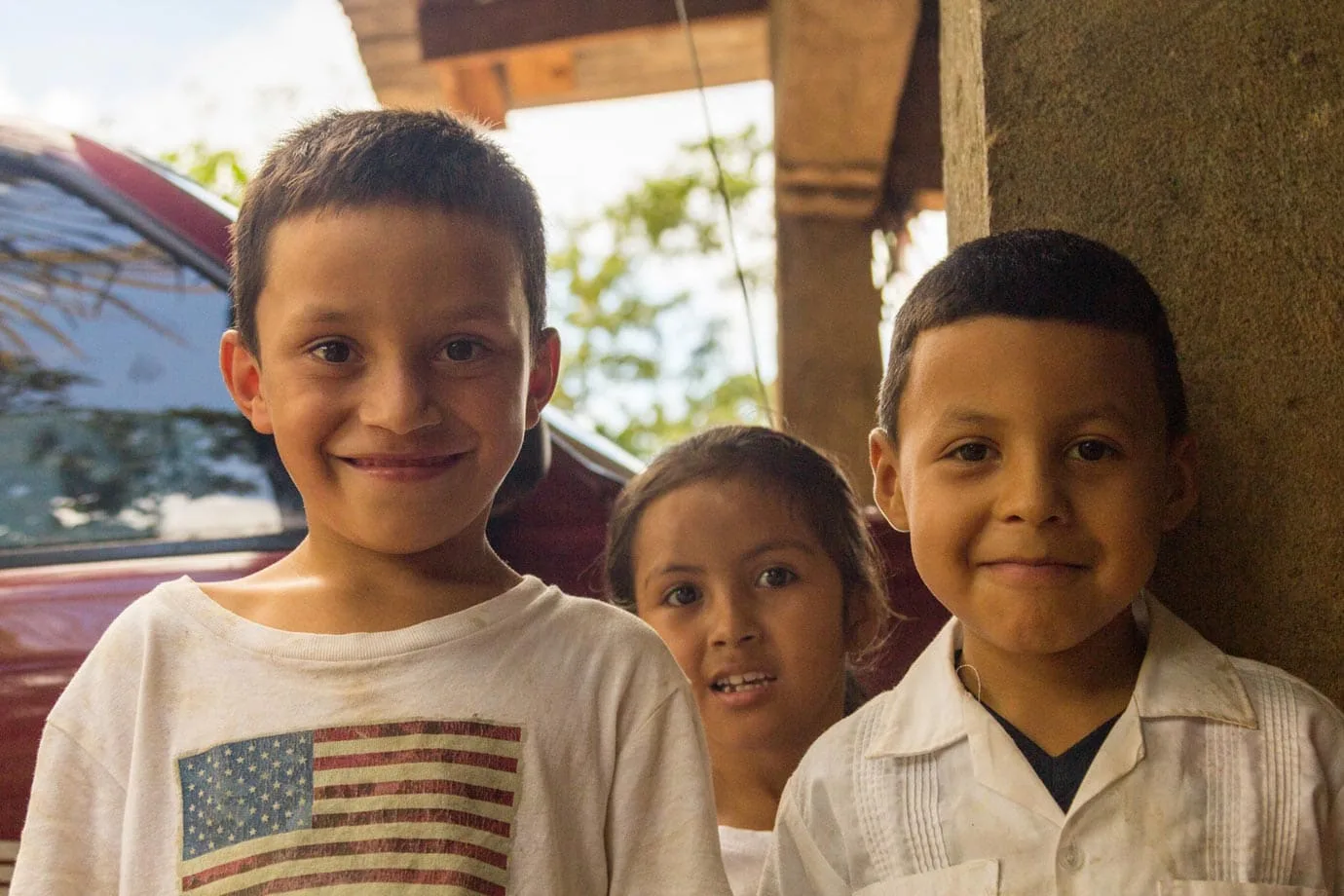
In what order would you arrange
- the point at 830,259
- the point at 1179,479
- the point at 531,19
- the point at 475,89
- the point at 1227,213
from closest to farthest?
the point at 1179,479
the point at 1227,213
the point at 531,19
the point at 475,89
the point at 830,259

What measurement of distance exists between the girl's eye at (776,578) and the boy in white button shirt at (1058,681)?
0.65m

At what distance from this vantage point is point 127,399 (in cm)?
292

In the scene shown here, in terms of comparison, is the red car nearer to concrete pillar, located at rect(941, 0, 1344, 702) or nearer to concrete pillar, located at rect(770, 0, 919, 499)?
concrete pillar, located at rect(941, 0, 1344, 702)

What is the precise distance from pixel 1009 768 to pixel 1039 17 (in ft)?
3.84

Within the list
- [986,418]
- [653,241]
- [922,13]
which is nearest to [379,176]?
[986,418]

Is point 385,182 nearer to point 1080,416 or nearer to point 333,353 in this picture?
point 333,353

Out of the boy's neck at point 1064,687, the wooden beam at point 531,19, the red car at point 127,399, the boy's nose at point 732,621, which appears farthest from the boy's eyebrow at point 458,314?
the wooden beam at point 531,19

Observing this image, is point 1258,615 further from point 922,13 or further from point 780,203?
point 780,203

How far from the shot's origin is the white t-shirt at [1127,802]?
5.47 ft

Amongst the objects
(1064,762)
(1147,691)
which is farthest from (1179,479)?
(1064,762)

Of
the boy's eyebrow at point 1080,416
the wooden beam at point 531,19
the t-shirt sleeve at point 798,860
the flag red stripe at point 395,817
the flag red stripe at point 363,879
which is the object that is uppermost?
the wooden beam at point 531,19

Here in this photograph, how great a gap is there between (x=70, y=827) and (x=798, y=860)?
0.91 meters

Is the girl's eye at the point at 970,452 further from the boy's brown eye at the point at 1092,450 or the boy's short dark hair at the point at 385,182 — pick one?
the boy's short dark hair at the point at 385,182

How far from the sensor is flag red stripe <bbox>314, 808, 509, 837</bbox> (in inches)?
61.4
